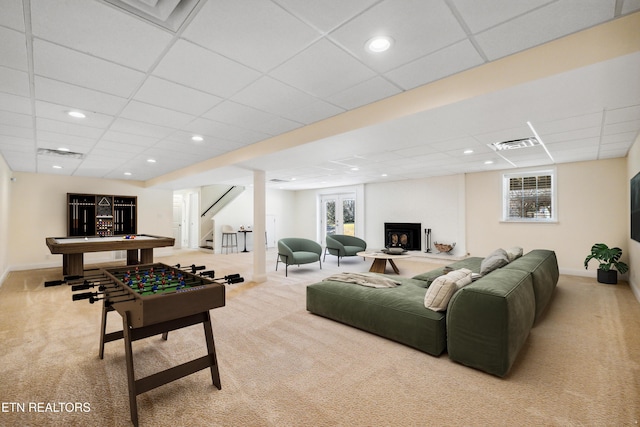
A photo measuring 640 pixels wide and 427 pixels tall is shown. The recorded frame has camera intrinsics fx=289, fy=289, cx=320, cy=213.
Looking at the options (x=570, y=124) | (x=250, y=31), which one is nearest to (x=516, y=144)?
(x=570, y=124)

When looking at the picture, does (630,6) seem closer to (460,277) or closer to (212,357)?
(460,277)

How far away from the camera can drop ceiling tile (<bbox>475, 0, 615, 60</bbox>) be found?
5.54ft

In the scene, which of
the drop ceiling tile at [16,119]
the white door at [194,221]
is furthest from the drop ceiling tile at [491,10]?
the white door at [194,221]

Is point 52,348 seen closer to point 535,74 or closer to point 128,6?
point 128,6

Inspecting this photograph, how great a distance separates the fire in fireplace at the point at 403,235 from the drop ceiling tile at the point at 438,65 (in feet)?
20.5

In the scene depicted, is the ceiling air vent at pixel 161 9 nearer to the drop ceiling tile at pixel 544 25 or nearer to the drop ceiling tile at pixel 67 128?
the drop ceiling tile at pixel 544 25

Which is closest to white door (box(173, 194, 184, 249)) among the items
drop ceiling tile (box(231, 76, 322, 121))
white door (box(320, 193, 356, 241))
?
white door (box(320, 193, 356, 241))

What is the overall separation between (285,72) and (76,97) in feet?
6.96

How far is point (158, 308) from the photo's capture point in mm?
1854

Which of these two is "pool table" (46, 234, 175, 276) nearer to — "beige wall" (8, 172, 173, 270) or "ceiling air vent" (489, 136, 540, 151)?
"beige wall" (8, 172, 173, 270)

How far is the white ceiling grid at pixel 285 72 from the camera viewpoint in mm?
1716

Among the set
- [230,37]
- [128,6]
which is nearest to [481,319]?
[230,37]

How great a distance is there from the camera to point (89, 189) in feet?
26.3

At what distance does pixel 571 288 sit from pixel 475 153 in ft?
9.30
